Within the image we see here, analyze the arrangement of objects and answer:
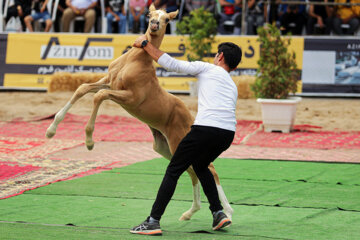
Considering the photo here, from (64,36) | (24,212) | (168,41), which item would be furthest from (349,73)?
(24,212)

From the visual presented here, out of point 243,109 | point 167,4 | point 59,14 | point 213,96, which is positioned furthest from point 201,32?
point 213,96

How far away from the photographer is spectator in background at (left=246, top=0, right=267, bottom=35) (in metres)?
18.7

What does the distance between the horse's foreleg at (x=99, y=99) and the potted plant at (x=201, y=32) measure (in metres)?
10.7

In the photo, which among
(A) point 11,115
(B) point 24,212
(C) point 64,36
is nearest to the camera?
(B) point 24,212

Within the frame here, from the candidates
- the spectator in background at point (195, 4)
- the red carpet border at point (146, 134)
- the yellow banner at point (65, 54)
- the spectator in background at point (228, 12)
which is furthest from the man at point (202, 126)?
the spectator in background at point (195, 4)

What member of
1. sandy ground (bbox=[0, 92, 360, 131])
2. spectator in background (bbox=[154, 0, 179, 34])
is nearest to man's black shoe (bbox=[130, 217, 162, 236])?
sandy ground (bbox=[0, 92, 360, 131])

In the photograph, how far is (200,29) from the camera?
17.3m

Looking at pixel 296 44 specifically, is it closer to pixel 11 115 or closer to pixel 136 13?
pixel 136 13

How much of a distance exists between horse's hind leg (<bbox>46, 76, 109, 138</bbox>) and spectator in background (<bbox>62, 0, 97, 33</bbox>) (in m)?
13.2

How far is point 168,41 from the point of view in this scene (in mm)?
18375

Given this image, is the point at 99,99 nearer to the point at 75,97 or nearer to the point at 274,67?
the point at 75,97

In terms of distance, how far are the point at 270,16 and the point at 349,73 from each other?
294 cm

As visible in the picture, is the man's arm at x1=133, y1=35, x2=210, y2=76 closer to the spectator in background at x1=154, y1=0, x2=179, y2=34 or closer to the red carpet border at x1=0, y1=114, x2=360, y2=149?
the red carpet border at x1=0, y1=114, x2=360, y2=149

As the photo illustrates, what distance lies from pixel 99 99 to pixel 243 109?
10.5m
